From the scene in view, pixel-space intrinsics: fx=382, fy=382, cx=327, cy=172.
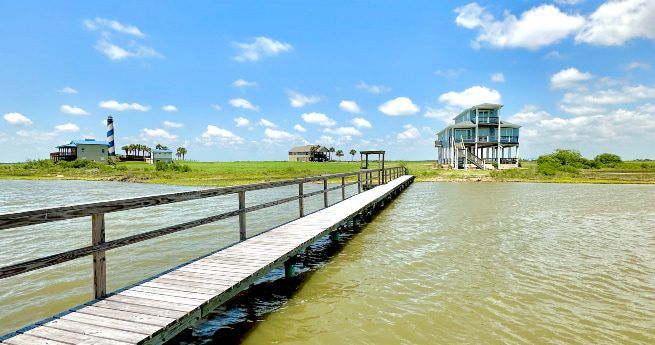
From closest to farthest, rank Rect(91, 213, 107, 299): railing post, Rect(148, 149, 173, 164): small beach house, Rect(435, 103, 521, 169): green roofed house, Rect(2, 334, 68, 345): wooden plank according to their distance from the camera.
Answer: Rect(2, 334, 68, 345): wooden plank
Rect(91, 213, 107, 299): railing post
Rect(435, 103, 521, 169): green roofed house
Rect(148, 149, 173, 164): small beach house

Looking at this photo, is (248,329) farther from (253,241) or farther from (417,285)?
(417,285)

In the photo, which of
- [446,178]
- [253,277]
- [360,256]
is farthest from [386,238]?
[446,178]

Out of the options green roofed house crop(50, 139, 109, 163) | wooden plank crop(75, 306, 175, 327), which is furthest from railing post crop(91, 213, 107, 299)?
green roofed house crop(50, 139, 109, 163)

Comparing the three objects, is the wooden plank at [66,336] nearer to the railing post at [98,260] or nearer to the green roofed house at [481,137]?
the railing post at [98,260]

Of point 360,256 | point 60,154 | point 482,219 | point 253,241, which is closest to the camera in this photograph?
point 253,241

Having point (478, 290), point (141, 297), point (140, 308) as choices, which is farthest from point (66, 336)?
point (478, 290)

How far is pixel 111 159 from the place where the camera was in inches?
3573

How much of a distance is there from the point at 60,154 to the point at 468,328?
335 ft

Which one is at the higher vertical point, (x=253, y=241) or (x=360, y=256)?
(x=253, y=241)

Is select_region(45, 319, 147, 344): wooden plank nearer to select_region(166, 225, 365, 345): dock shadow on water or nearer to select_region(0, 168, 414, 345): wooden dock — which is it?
select_region(0, 168, 414, 345): wooden dock

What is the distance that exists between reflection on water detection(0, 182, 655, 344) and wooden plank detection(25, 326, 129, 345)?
1.30 meters

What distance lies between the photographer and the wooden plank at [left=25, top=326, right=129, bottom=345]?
335 cm

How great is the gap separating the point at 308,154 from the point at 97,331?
114 meters

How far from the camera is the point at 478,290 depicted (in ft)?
22.5
